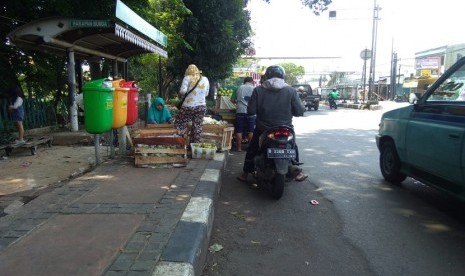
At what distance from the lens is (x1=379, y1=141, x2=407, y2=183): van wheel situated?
6.13m

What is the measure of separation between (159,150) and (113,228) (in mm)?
2712

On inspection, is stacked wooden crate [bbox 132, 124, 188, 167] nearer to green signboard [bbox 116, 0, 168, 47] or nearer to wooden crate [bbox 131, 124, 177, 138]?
wooden crate [bbox 131, 124, 177, 138]

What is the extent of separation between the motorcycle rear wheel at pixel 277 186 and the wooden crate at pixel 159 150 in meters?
1.63

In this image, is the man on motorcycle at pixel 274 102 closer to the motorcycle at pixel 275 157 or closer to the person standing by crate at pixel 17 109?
the motorcycle at pixel 275 157

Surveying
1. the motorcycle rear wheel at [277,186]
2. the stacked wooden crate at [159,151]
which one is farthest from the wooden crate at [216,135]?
the motorcycle rear wheel at [277,186]

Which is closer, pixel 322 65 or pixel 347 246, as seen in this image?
pixel 347 246

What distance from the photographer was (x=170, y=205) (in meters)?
4.37

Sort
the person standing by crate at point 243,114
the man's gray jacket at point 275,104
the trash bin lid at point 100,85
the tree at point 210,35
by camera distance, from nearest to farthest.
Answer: the trash bin lid at point 100,85 < the man's gray jacket at point 275,104 < the person standing by crate at point 243,114 < the tree at point 210,35

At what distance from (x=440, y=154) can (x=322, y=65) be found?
83.5 meters

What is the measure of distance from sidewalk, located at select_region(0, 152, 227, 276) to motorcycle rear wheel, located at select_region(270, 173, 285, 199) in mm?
785

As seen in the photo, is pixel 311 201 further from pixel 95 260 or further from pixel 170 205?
pixel 95 260

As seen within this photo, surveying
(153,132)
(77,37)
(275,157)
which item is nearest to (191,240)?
(275,157)

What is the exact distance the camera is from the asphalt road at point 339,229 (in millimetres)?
3596

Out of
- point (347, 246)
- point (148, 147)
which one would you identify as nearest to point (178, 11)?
point (148, 147)
